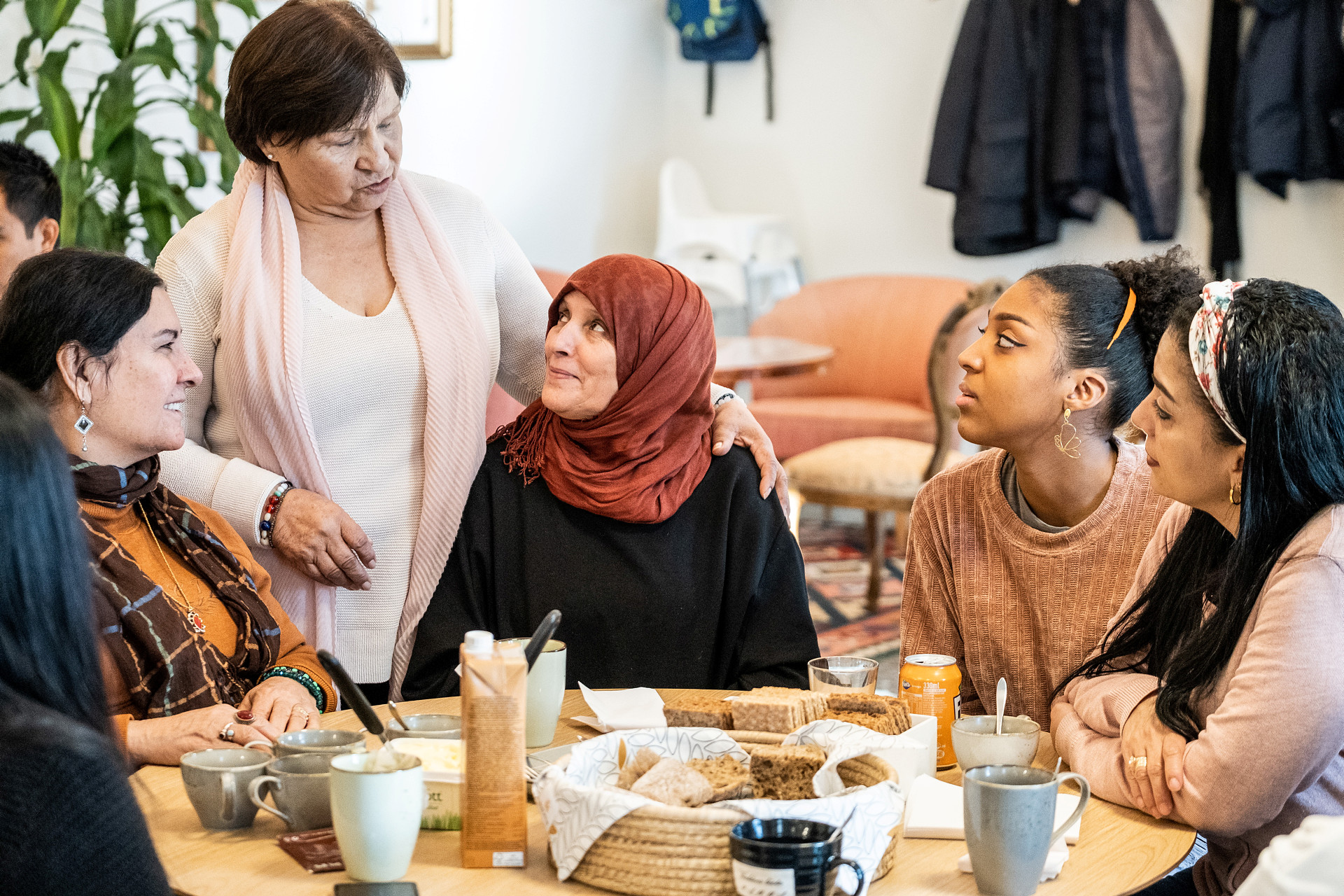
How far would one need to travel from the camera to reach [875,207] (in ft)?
19.6

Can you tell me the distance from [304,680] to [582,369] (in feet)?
1.89

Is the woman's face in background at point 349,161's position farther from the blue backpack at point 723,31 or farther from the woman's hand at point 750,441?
the blue backpack at point 723,31

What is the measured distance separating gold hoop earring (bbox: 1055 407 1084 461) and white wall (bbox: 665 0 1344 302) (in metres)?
3.67

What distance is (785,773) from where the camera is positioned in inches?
47.1

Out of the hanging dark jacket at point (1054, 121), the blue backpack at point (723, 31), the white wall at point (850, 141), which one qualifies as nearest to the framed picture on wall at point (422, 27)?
the blue backpack at point (723, 31)

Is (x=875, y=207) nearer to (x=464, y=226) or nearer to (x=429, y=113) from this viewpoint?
(x=429, y=113)

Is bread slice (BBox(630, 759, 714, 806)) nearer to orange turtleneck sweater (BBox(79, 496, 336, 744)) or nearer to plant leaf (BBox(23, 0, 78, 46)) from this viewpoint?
orange turtleneck sweater (BBox(79, 496, 336, 744))

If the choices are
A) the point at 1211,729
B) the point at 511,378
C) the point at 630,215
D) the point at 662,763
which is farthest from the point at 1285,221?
the point at 662,763

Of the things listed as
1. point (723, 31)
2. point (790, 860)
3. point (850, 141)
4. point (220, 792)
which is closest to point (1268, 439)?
point (790, 860)

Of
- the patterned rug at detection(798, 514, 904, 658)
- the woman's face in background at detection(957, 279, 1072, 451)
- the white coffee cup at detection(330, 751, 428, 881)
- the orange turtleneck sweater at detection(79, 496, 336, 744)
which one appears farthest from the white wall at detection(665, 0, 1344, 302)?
the white coffee cup at detection(330, 751, 428, 881)

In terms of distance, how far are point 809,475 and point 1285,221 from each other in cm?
209

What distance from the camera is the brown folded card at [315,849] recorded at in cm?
117

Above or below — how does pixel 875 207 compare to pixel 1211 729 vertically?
above

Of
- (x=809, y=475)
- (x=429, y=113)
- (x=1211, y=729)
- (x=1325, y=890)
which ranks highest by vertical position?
(x=429, y=113)
